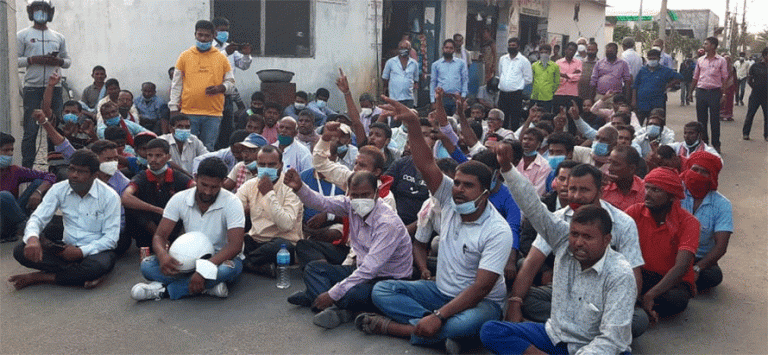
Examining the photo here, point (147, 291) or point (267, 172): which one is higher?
point (267, 172)

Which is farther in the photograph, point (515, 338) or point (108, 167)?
point (108, 167)

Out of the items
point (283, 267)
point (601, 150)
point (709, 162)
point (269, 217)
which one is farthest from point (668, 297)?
point (269, 217)

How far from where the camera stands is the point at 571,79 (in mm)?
A: 12414

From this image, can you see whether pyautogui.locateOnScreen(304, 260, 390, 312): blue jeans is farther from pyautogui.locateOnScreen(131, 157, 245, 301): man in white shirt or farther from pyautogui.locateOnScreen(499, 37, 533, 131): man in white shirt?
pyautogui.locateOnScreen(499, 37, 533, 131): man in white shirt

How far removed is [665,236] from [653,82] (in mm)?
6858

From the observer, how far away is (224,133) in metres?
9.95

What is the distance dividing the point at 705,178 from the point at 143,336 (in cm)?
437

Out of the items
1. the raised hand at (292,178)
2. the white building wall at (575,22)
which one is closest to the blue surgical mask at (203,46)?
the raised hand at (292,178)

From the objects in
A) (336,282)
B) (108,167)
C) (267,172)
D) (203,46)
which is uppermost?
(203,46)

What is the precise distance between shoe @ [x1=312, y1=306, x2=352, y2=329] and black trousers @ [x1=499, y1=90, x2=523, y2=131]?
26.5 ft

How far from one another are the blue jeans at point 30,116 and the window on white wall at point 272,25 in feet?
12.6

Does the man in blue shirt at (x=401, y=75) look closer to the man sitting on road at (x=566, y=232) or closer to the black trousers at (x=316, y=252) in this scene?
the black trousers at (x=316, y=252)

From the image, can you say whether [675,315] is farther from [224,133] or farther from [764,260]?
[224,133]

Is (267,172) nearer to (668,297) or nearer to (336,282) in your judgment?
(336,282)
